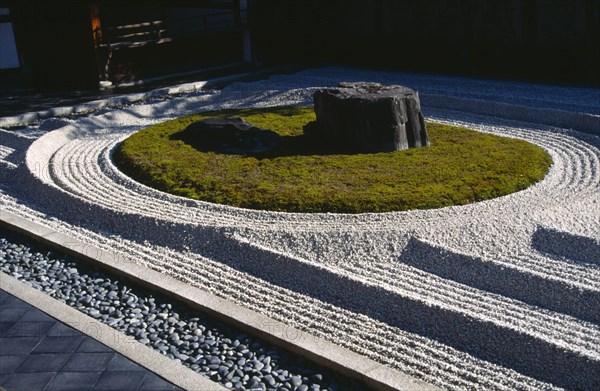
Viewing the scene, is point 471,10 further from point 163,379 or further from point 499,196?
point 163,379

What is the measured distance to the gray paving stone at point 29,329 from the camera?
14.8 feet

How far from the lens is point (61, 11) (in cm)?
1264

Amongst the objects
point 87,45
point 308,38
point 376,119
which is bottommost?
point 308,38

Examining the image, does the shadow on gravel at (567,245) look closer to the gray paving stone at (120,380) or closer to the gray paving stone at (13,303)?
the gray paving stone at (120,380)

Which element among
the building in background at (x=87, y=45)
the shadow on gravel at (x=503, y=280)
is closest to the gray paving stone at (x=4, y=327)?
the shadow on gravel at (x=503, y=280)

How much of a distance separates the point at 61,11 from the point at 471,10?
7721 mm

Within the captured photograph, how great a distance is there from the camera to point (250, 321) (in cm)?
454

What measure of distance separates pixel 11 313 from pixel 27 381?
939 millimetres

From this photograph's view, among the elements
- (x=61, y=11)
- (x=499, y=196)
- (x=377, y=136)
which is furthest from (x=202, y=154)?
(x=61, y=11)

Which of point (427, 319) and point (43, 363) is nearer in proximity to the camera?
point (43, 363)

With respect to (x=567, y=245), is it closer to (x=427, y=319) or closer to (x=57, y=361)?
(x=427, y=319)

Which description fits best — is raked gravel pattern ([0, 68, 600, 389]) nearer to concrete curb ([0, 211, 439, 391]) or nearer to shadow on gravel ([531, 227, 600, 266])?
shadow on gravel ([531, 227, 600, 266])

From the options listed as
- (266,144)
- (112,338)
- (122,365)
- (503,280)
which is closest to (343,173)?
(266,144)

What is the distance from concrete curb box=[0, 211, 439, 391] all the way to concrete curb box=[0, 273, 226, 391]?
22.8 inches
